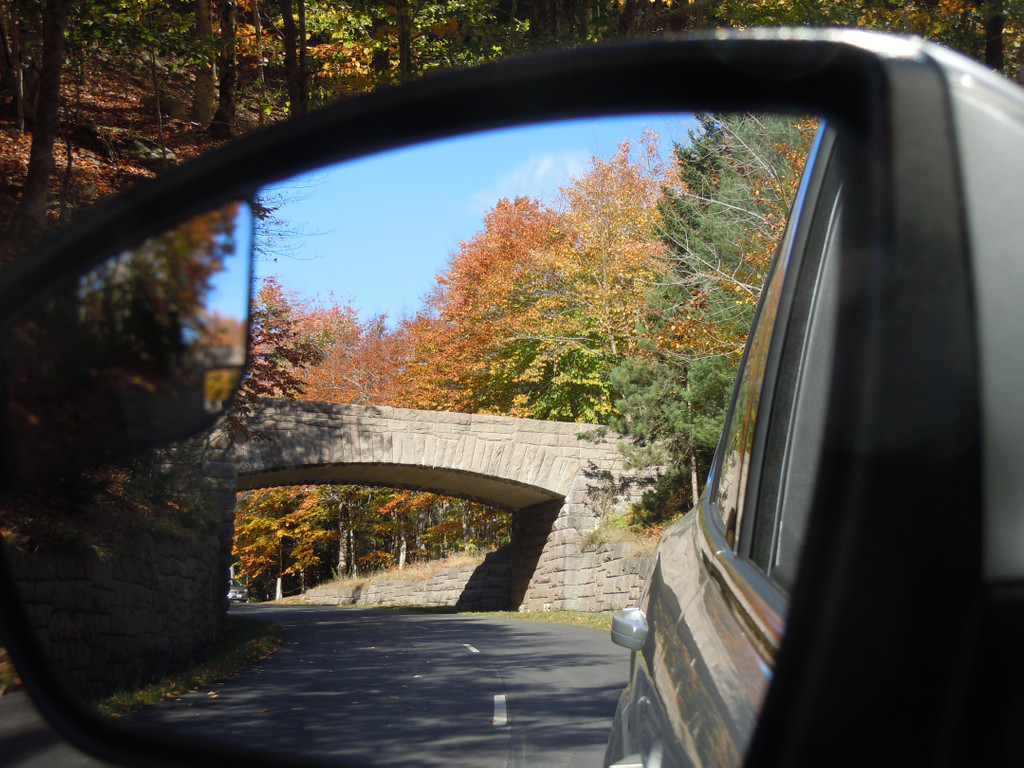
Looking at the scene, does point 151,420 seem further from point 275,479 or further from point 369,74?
point 275,479

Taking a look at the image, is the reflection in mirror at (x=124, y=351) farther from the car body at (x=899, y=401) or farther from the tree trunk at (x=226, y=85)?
the tree trunk at (x=226, y=85)

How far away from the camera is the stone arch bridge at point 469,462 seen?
19.5m

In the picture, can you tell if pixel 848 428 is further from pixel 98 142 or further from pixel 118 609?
pixel 98 142

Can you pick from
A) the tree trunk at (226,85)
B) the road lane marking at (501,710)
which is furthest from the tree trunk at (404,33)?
the road lane marking at (501,710)

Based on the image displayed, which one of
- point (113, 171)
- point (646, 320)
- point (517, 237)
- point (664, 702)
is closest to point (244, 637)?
point (113, 171)

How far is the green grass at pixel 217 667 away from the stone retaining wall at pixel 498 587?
4955mm

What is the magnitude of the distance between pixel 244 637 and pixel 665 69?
15.7 meters

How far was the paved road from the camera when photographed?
4305mm

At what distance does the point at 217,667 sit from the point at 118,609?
2.45 m

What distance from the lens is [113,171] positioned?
1284 centimetres

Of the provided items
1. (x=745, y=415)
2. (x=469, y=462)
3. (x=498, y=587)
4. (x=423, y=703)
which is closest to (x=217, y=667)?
(x=423, y=703)

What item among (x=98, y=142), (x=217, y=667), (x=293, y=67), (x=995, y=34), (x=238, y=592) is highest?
(x=995, y=34)

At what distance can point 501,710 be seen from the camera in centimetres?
706

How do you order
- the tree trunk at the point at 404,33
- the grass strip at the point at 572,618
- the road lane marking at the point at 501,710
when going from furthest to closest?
the grass strip at the point at 572,618
the tree trunk at the point at 404,33
the road lane marking at the point at 501,710
